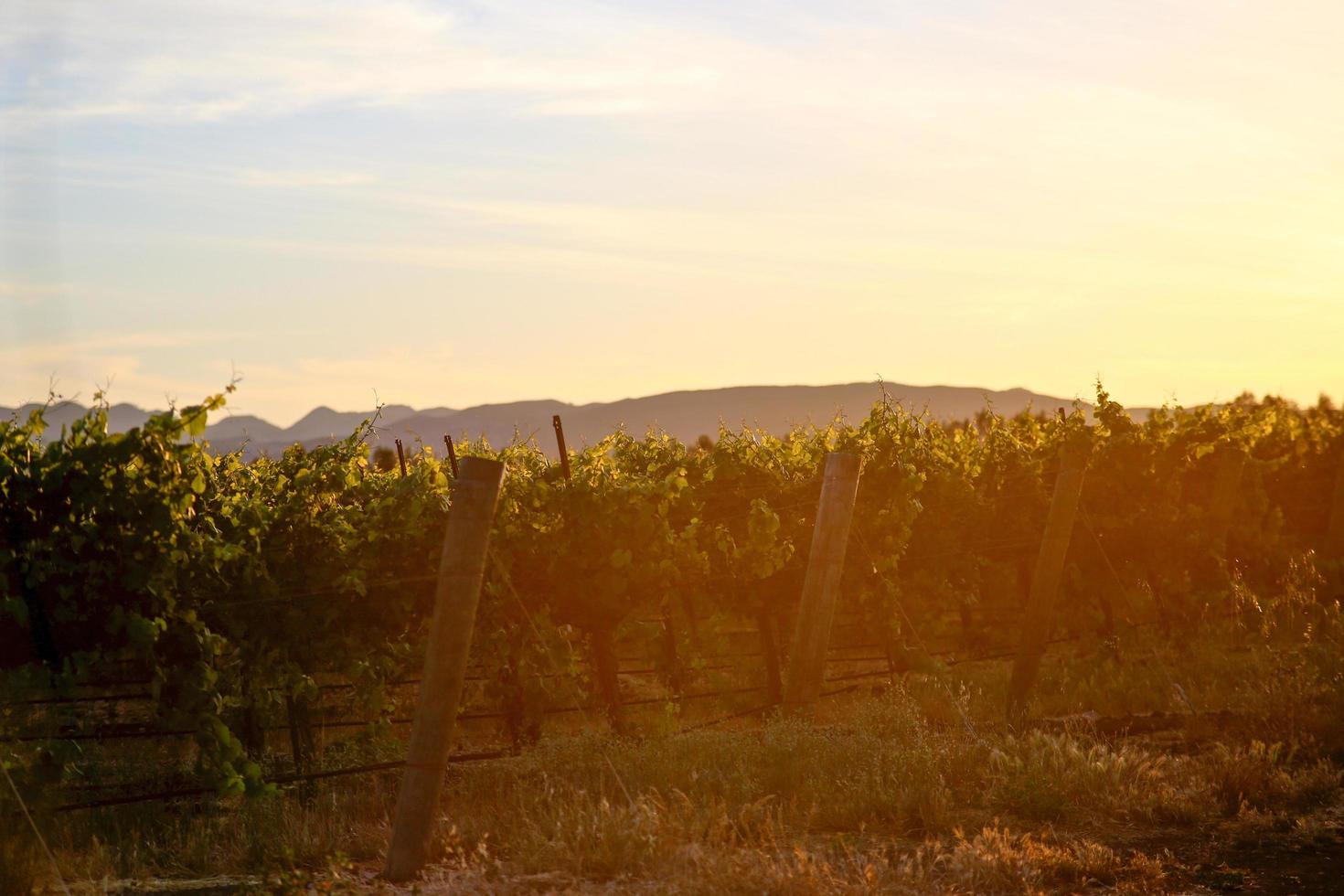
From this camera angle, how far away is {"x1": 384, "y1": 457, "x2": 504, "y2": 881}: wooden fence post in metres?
6.73

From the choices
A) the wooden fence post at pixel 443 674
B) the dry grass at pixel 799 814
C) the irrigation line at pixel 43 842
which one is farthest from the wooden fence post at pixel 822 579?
the irrigation line at pixel 43 842

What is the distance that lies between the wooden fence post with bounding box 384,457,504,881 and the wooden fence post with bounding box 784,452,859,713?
410 cm

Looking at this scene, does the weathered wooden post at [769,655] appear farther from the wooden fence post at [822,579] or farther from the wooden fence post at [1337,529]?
the wooden fence post at [1337,529]

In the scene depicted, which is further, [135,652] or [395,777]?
[395,777]

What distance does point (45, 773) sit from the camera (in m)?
7.82

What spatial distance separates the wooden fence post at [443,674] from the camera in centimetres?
673

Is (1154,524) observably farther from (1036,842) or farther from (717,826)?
(717,826)

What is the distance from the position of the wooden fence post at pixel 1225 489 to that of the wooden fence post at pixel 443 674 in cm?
1473

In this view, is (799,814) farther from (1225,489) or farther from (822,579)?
(1225,489)

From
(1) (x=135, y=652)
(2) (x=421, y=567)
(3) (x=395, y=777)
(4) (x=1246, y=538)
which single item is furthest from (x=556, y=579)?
(4) (x=1246, y=538)

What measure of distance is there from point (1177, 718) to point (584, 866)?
6.72 metres

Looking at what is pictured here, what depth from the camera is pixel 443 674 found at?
22.2 feet

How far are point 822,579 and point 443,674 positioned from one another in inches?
169

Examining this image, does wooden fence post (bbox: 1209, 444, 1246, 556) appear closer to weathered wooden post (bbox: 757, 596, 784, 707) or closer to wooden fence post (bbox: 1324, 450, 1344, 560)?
wooden fence post (bbox: 1324, 450, 1344, 560)
